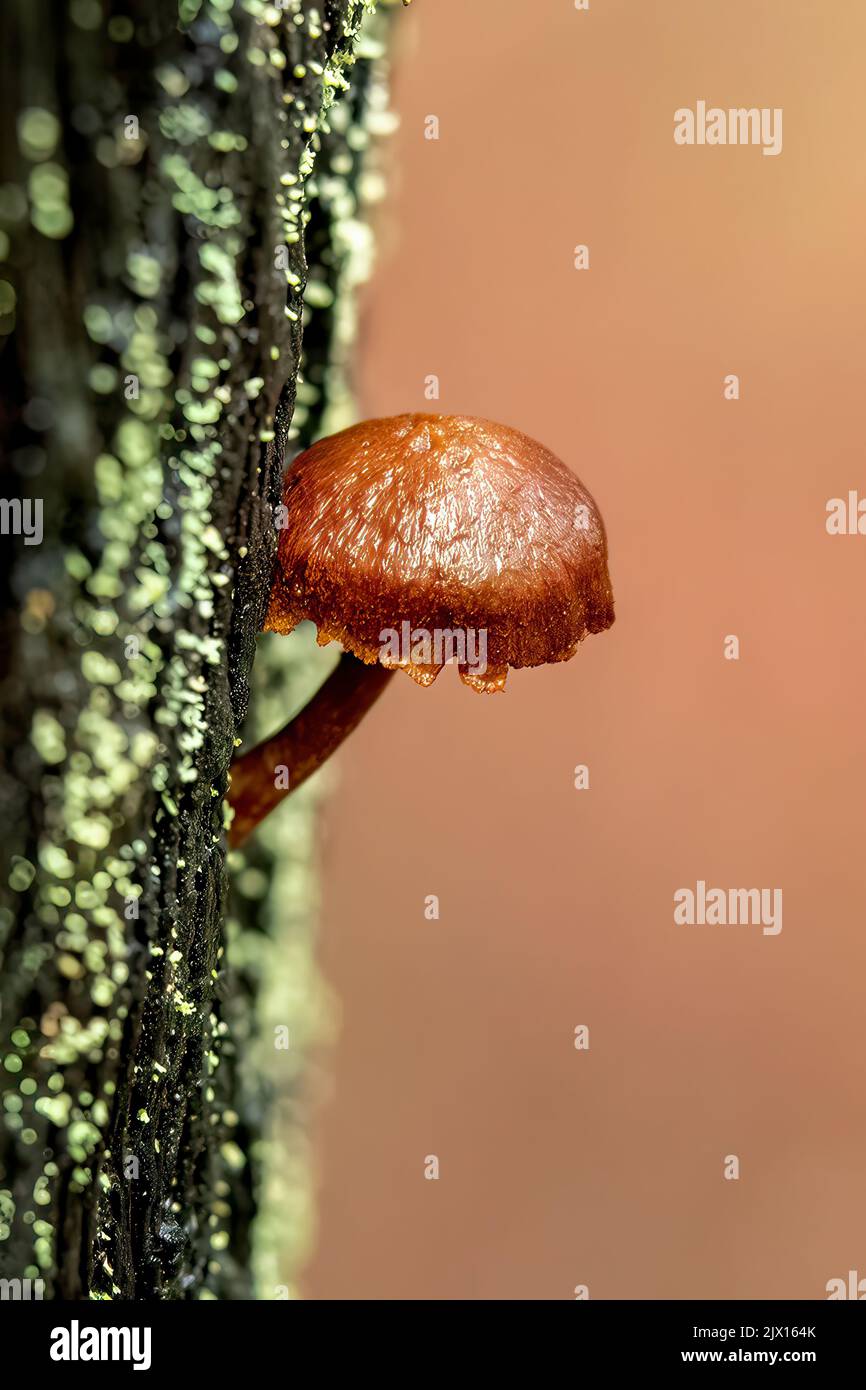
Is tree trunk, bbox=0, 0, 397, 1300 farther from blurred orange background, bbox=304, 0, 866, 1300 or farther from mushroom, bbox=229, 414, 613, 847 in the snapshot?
blurred orange background, bbox=304, 0, 866, 1300

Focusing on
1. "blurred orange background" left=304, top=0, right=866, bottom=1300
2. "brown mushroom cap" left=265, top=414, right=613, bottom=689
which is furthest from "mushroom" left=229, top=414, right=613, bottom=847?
"blurred orange background" left=304, top=0, right=866, bottom=1300

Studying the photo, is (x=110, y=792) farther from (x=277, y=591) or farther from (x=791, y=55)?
(x=791, y=55)

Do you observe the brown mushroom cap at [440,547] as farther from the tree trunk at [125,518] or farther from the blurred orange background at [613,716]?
the blurred orange background at [613,716]

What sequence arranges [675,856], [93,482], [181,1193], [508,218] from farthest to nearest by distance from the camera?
[675,856] < [508,218] < [181,1193] < [93,482]

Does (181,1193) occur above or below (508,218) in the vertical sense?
below

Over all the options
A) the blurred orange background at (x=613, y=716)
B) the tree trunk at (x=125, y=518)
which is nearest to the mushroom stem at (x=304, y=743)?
the tree trunk at (x=125, y=518)

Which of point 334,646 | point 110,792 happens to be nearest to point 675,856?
point 334,646

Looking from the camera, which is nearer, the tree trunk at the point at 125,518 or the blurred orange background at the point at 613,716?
the tree trunk at the point at 125,518
